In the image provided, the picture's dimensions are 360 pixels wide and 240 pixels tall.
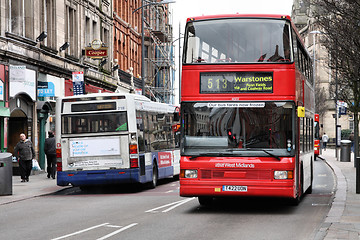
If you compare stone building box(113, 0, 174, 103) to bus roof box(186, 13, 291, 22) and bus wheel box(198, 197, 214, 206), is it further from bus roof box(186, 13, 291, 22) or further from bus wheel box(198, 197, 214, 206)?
bus roof box(186, 13, 291, 22)

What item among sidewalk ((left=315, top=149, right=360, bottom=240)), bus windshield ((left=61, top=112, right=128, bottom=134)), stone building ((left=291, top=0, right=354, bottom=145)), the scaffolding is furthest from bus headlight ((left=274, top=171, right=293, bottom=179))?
stone building ((left=291, top=0, right=354, bottom=145))

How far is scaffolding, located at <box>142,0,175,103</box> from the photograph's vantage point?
63188 mm

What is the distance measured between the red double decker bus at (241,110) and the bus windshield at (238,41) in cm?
2

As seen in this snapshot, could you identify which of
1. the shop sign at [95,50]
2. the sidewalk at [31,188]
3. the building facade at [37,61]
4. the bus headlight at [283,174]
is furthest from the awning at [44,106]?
the bus headlight at [283,174]

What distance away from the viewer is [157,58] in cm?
6372

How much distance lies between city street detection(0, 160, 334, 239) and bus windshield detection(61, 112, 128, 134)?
1.84 metres

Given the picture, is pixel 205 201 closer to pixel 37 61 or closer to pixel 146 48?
pixel 37 61

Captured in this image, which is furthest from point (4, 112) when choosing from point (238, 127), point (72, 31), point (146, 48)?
point (146, 48)

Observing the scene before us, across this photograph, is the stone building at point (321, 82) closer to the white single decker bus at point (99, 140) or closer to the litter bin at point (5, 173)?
the white single decker bus at point (99, 140)

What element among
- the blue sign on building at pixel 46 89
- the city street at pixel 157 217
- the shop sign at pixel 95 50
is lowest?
the city street at pixel 157 217

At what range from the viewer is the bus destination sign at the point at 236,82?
47.4 ft

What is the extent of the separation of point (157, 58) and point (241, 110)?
49.6m

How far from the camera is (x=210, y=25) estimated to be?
15.0 metres

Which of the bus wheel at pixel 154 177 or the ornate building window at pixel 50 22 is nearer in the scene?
the bus wheel at pixel 154 177
